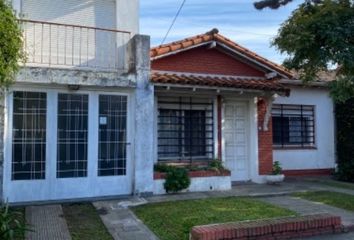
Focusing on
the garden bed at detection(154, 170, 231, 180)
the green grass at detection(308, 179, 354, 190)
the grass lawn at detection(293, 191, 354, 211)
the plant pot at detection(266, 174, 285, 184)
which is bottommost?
the grass lawn at detection(293, 191, 354, 211)

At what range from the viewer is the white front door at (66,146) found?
10484 mm

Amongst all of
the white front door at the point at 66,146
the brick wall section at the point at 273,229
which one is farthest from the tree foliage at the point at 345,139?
the white front door at the point at 66,146

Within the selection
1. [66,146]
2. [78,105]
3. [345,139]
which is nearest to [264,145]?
[345,139]

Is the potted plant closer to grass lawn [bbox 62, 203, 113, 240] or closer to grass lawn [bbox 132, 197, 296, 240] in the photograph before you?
grass lawn [bbox 132, 197, 296, 240]

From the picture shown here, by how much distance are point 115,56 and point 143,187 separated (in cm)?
377

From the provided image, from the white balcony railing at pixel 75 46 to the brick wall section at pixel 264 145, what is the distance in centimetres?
521

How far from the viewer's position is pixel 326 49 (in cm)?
983

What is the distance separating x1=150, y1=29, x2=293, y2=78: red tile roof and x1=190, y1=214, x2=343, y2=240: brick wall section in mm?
5955

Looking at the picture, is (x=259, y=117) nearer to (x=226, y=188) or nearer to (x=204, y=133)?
(x=204, y=133)

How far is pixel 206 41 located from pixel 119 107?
12.4 ft

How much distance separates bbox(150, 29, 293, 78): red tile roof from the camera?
42.3ft

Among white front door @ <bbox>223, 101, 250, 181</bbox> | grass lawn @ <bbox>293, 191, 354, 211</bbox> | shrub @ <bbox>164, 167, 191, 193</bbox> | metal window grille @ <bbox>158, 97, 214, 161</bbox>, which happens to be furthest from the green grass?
shrub @ <bbox>164, 167, 191, 193</bbox>

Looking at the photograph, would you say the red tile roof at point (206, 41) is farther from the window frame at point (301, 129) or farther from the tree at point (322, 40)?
the tree at point (322, 40)

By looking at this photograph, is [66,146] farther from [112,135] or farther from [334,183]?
[334,183]
